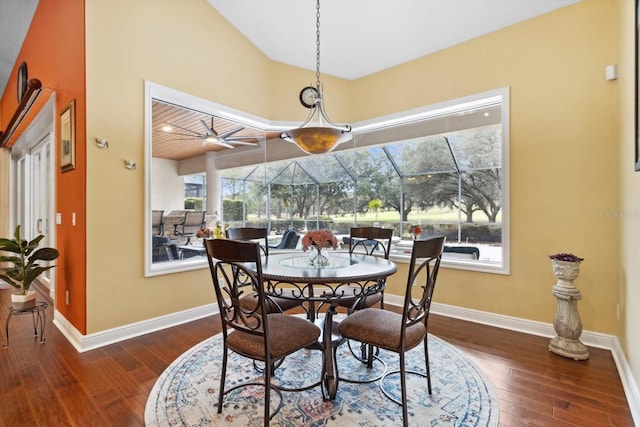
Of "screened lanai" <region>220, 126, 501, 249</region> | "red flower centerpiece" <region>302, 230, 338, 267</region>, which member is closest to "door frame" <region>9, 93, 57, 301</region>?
"screened lanai" <region>220, 126, 501, 249</region>

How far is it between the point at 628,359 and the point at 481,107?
264 cm

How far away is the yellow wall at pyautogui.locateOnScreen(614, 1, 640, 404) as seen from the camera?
6.43 feet

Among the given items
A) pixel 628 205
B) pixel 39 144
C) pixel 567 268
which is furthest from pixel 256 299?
pixel 39 144

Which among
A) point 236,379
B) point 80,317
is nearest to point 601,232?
point 236,379

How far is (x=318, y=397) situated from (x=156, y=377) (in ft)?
3.97

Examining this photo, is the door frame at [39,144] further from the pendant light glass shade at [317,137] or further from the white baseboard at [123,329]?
the pendant light glass shade at [317,137]

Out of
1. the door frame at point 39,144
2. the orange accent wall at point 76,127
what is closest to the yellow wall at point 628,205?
the orange accent wall at point 76,127

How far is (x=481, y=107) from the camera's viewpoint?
353 cm

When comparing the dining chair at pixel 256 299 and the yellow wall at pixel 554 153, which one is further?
the yellow wall at pixel 554 153

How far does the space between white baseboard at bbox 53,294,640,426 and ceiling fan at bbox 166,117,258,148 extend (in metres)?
2.04

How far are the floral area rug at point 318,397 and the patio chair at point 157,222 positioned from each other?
1342 mm

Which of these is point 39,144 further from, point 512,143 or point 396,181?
point 512,143

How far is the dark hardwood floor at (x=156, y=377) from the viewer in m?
1.84

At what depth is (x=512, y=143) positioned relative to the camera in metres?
3.20
